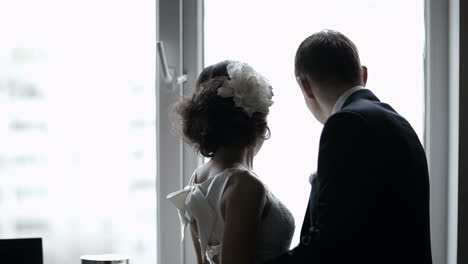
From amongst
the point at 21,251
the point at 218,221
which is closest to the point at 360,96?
the point at 218,221

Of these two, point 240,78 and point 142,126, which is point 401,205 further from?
point 142,126

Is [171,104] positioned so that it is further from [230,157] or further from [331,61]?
[331,61]

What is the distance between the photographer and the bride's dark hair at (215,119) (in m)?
1.71

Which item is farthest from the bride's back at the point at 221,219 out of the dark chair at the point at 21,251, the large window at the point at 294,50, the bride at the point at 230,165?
the large window at the point at 294,50

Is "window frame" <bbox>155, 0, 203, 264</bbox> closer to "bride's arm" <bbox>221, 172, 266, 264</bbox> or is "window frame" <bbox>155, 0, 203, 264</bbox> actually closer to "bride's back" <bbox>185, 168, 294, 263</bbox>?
"bride's back" <bbox>185, 168, 294, 263</bbox>

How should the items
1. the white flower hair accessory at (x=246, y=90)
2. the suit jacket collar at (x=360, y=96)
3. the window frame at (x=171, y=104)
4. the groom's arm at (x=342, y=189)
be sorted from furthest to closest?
the window frame at (x=171, y=104)
the white flower hair accessory at (x=246, y=90)
the suit jacket collar at (x=360, y=96)
the groom's arm at (x=342, y=189)

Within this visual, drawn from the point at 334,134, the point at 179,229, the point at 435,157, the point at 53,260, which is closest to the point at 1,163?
the point at 53,260

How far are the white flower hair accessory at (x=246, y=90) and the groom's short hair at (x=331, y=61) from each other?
0.47 feet

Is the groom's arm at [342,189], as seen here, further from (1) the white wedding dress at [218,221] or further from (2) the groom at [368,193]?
(1) the white wedding dress at [218,221]

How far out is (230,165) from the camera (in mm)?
1739

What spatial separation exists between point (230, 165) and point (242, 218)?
7.4 inches

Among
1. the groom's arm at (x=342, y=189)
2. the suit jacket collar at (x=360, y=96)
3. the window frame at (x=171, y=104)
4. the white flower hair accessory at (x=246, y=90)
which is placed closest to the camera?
the groom's arm at (x=342, y=189)

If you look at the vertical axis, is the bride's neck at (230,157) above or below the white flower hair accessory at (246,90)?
below

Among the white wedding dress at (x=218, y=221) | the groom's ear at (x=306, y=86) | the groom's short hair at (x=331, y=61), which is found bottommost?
the white wedding dress at (x=218, y=221)
